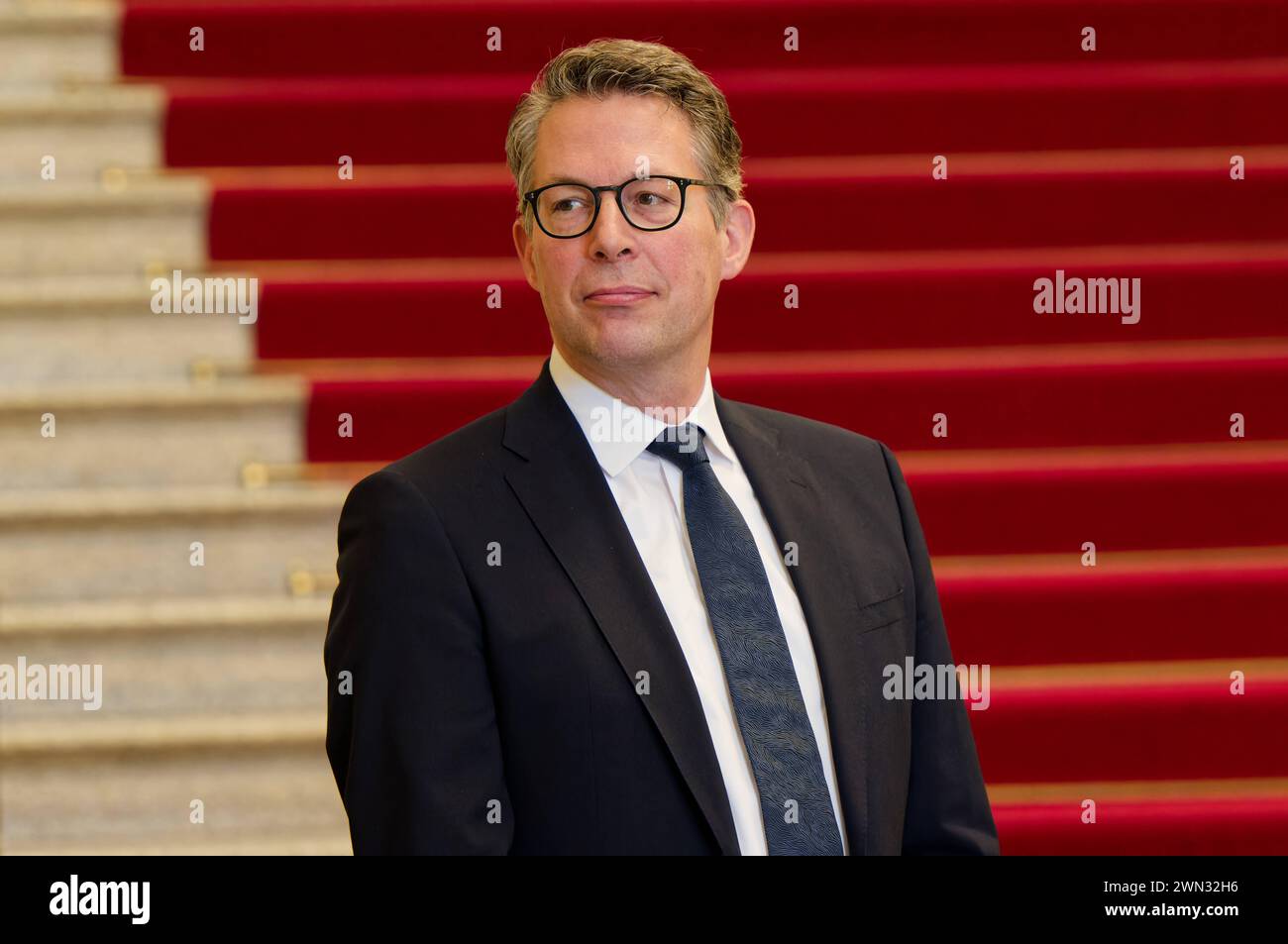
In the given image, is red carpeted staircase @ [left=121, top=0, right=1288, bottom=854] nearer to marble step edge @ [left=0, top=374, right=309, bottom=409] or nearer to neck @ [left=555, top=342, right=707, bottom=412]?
marble step edge @ [left=0, top=374, right=309, bottom=409]

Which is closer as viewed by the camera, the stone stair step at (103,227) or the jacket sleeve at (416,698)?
the jacket sleeve at (416,698)

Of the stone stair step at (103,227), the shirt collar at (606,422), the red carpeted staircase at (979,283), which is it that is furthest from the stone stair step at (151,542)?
the shirt collar at (606,422)

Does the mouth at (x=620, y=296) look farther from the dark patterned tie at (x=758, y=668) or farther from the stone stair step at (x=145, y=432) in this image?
the stone stair step at (x=145, y=432)

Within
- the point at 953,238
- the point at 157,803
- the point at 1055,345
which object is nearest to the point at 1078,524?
the point at 1055,345

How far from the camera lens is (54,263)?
8.44 feet

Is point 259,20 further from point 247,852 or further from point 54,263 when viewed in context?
point 247,852

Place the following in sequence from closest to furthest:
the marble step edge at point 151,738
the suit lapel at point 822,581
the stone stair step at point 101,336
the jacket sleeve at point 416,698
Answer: the jacket sleeve at point 416,698
the suit lapel at point 822,581
the marble step edge at point 151,738
the stone stair step at point 101,336

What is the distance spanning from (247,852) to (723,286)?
1.24 m

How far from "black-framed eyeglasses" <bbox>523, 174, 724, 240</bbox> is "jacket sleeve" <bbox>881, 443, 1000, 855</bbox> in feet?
1.46

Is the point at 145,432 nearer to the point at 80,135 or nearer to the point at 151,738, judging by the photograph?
the point at 151,738

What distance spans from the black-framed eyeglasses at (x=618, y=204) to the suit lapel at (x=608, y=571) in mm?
160

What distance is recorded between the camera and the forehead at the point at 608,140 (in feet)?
4.03

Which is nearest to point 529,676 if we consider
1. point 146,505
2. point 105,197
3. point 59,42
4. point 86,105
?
point 146,505
